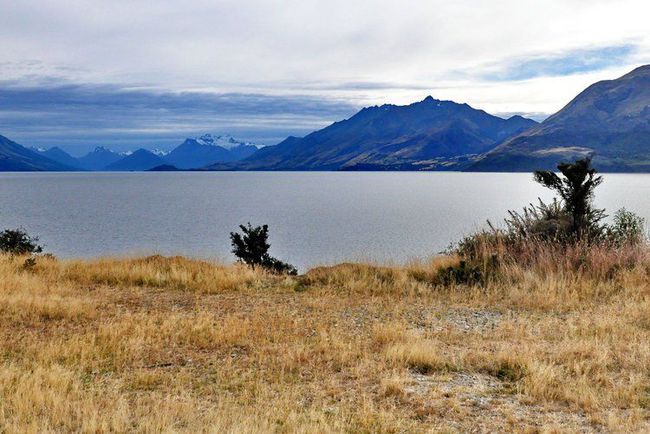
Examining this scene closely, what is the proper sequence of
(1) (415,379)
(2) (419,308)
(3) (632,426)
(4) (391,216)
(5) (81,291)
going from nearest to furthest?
(3) (632,426)
(1) (415,379)
(2) (419,308)
(5) (81,291)
(4) (391,216)

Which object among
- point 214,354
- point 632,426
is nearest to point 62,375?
point 214,354

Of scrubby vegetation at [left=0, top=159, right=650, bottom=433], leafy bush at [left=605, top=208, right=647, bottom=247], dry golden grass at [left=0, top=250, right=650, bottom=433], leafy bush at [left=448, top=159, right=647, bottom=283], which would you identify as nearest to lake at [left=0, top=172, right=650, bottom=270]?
leafy bush at [left=605, top=208, right=647, bottom=247]

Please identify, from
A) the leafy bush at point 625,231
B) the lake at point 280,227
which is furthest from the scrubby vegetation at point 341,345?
the lake at point 280,227

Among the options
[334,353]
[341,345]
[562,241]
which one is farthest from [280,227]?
[334,353]

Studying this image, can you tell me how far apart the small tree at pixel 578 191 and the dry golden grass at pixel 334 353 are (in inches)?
106

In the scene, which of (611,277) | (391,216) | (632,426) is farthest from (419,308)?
(391,216)

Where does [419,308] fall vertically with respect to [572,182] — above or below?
below

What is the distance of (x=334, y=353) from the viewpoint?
9.23 meters

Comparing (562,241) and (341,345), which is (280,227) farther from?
(341,345)

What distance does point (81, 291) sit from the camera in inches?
596

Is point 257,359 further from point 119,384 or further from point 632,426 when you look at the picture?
point 632,426

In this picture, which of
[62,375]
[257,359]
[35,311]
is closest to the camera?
[62,375]

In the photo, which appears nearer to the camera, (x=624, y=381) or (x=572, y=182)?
(x=624, y=381)

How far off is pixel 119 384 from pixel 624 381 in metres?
7.19
